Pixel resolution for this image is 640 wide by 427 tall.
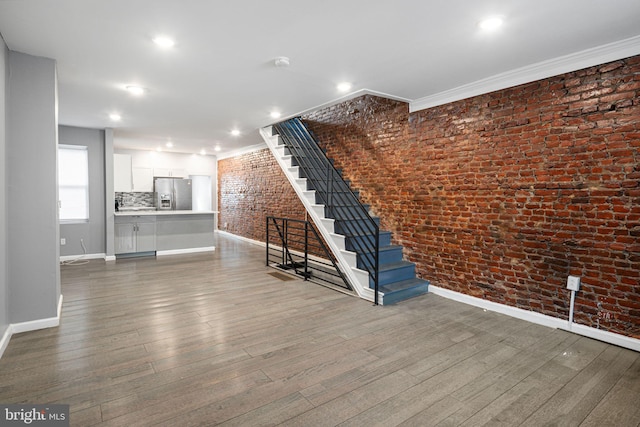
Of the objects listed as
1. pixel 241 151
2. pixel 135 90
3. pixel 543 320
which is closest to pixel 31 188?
pixel 135 90

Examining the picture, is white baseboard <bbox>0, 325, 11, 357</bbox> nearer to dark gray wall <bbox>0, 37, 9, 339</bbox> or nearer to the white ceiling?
dark gray wall <bbox>0, 37, 9, 339</bbox>

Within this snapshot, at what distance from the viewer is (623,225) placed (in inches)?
114

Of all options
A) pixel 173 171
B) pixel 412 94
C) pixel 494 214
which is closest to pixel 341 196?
pixel 412 94

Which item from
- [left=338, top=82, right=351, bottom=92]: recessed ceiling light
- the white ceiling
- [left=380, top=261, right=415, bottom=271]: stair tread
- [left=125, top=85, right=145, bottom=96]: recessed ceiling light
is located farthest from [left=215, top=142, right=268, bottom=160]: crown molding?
[left=380, top=261, right=415, bottom=271]: stair tread

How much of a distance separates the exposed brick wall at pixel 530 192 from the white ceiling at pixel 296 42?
1.18ft

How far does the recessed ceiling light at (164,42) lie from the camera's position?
2816 mm

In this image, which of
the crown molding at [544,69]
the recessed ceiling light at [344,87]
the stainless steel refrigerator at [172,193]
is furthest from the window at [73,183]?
the crown molding at [544,69]

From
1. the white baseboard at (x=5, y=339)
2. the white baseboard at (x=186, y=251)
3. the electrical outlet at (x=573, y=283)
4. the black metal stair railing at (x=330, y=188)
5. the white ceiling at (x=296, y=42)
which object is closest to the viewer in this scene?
the white ceiling at (x=296, y=42)

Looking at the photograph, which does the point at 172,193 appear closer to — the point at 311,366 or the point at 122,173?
the point at 122,173

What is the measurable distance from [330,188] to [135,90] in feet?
10.4

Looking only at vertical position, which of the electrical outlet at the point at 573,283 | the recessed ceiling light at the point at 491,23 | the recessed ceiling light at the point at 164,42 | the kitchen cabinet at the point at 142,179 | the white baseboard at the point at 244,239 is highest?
the recessed ceiling light at the point at 491,23

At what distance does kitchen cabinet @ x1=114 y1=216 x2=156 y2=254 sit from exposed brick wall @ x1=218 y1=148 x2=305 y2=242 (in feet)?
8.20

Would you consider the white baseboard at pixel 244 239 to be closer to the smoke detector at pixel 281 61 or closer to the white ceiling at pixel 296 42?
the white ceiling at pixel 296 42

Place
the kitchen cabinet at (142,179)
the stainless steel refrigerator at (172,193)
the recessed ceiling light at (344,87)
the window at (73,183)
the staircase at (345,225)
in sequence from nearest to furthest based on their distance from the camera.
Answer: the recessed ceiling light at (344,87) → the staircase at (345,225) → the window at (73,183) → the kitchen cabinet at (142,179) → the stainless steel refrigerator at (172,193)
